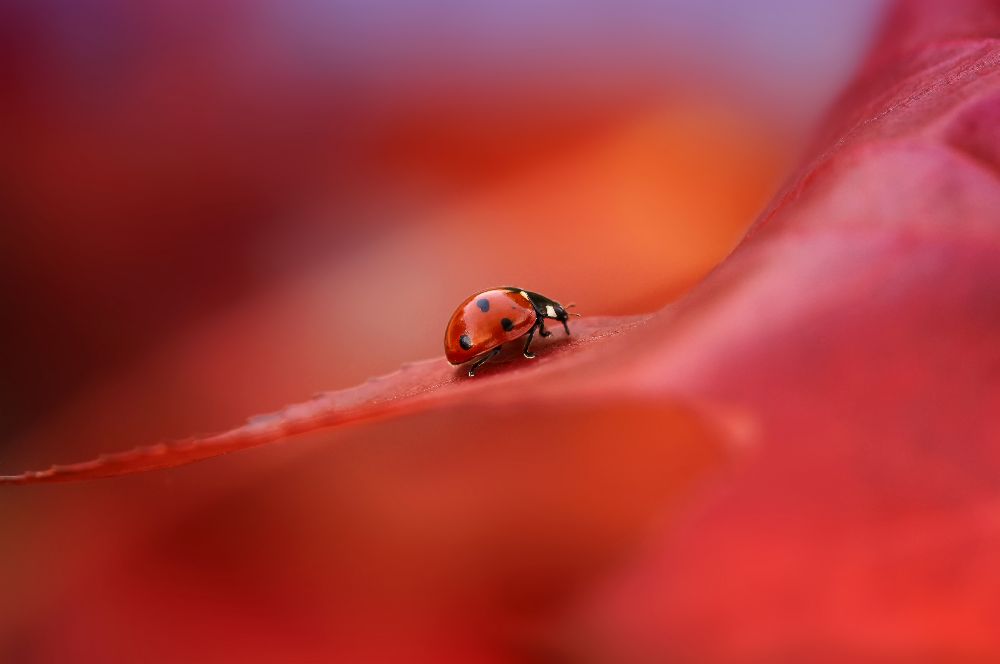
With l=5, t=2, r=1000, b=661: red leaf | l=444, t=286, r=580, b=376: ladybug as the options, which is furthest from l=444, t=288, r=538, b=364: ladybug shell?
l=5, t=2, r=1000, b=661: red leaf

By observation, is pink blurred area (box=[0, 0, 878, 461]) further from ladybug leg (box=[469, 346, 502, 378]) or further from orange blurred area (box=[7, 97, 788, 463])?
ladybug leg (box=[469, 346, 502, 378])

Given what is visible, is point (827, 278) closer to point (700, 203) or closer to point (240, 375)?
point (700, 203)

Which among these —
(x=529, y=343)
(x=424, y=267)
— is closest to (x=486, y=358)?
(x=529, y=343)

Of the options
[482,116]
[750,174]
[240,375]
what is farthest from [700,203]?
[240,375]

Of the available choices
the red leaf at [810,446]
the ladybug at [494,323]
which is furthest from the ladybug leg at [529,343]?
the red leaf at [810,446]

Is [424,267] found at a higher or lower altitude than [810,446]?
higher

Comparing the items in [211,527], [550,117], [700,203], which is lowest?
[211,527]

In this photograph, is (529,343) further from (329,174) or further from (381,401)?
(329,174)
